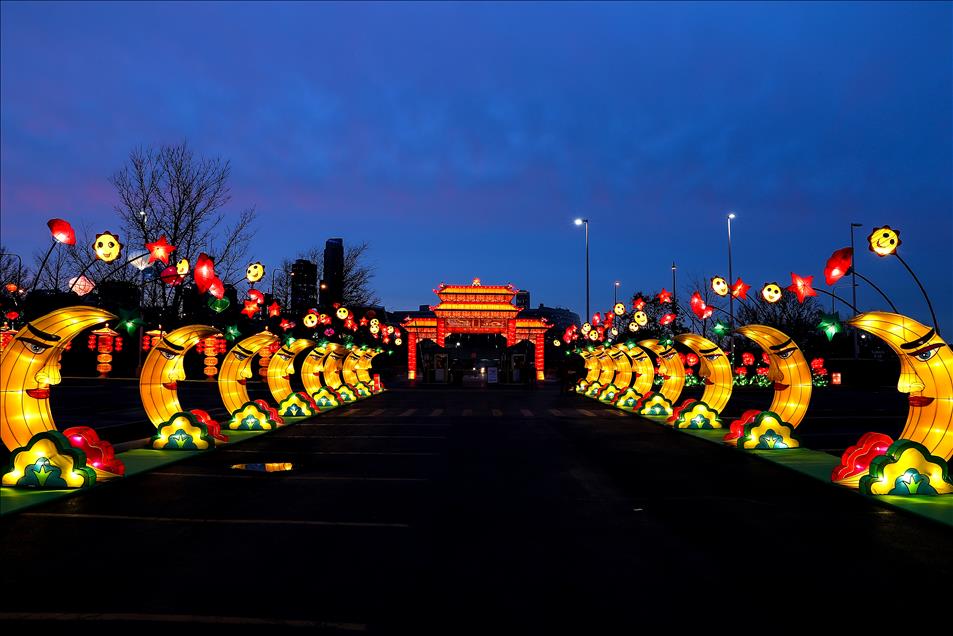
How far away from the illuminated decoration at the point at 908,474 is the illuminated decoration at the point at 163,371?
13100 mm

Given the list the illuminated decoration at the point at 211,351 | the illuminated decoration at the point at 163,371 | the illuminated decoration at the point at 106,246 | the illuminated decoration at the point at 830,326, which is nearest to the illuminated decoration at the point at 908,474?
the illuminated decoration at the point at 830,326

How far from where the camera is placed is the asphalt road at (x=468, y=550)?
18.1ft

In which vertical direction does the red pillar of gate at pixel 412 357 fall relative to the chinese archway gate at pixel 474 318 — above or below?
below

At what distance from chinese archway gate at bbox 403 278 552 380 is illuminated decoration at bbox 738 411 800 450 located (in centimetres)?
4146

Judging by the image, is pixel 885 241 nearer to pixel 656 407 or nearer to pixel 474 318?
pixel 656 407

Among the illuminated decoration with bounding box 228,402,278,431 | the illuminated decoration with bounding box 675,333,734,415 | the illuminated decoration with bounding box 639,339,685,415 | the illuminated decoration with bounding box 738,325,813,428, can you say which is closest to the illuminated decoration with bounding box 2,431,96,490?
the illuminated decoration with bounding box 228,402,278,431

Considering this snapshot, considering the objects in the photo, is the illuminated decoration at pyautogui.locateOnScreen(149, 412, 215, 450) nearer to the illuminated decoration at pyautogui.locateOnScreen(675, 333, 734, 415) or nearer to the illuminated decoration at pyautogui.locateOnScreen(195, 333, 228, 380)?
the illuminated decoration at pyautogui.locateOnScreen(675, 333, 734, 415)

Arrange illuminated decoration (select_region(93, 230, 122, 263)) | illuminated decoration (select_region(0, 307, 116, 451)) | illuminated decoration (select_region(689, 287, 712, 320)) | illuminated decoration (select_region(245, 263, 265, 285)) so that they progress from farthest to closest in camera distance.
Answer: illuminated decoration (select_region(245, 263, 265, 285)) → illuminated decoration (select_region(689, 287, 712, 320)) → illuminated decoration (select_region(93, 230, 122, 263)) → illuminated decoration (select_region(0, 307, 116, 451))

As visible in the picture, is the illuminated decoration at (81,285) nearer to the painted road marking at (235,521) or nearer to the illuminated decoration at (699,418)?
the painted road marking at (235,521)

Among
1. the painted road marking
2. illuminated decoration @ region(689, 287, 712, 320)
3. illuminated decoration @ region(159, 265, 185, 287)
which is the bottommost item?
the painted road marking

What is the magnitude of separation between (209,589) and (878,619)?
5.43 metres

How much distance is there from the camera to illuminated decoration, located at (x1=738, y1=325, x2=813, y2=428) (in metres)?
15.6

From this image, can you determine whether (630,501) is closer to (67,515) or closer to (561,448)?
(561,448)

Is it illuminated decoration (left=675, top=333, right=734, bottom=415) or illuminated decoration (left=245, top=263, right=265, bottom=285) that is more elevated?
illuminated decoration (left=245, top=263, right=265, bottom=285)
